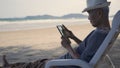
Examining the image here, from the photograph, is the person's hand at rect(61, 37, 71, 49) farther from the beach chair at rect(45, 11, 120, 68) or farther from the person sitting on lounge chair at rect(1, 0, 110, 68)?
the beach chair at rect(45, 11, 120, 68)

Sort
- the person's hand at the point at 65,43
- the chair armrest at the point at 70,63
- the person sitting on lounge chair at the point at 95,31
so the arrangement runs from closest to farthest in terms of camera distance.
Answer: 1. the chair armrest at the point at 70,63
2. the person sitting on lounge chair at the point at 95,31
3. the person's hand at the point at 65,43

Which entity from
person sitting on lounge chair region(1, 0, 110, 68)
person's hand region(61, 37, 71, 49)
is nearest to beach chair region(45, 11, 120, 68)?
A: person sitting on lounge chair region(1, 0, 110, 68)

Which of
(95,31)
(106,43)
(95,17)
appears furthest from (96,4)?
(106,43)

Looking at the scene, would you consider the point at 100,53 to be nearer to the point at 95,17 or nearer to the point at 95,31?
the point at 95,31

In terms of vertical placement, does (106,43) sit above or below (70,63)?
above

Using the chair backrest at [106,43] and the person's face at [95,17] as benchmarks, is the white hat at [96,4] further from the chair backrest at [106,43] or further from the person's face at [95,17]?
the chair backrest at [106,43]

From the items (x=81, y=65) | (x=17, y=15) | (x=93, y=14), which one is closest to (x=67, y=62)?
(x=81, y=65)

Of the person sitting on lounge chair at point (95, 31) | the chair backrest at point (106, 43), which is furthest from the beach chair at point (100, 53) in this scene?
the person sitting on lounge chair at point (95, 31)

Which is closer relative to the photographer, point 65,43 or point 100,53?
point 100,53

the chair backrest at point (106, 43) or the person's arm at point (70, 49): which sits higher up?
the chair backrest at point (106, 43)

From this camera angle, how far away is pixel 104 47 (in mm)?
3582

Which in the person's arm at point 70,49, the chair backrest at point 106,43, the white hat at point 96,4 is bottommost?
the person's arm at point 70,49

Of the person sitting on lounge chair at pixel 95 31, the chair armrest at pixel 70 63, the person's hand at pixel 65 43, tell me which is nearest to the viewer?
the chair armrest at pixel 70 63

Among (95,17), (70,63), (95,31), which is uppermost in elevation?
(95,17)
